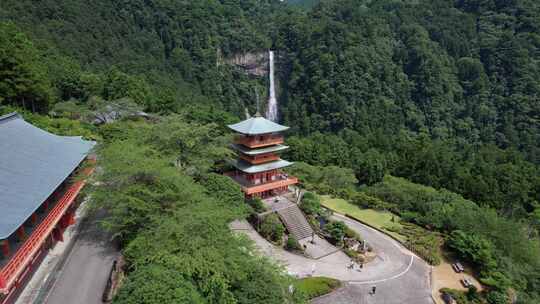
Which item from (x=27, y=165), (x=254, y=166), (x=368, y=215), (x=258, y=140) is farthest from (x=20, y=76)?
(x=368, y=215)

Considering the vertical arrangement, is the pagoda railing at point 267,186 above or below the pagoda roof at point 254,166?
below

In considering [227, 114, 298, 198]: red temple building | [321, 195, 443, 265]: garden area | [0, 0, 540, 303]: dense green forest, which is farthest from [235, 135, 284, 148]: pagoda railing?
[321, 195, 443, 265]: garden area

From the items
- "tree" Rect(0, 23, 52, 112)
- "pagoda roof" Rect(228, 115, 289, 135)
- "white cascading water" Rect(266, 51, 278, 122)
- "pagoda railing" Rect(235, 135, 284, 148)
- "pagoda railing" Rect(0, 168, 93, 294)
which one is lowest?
"white cascading water" Rect(266, 51, 278, 122)

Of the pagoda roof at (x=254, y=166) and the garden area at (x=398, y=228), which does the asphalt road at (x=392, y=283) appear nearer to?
the garden area at (x=398, y=228)

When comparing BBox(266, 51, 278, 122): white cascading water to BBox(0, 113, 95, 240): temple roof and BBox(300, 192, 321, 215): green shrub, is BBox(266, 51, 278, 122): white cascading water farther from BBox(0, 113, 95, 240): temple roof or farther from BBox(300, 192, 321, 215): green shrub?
BBox(0, 113, 95, 240): temple roof

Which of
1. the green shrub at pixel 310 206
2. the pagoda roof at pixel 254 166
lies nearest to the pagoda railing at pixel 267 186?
the pagoda roof at pixel 254 166

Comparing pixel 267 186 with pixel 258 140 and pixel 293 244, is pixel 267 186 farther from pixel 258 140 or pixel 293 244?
pixel 293 244
